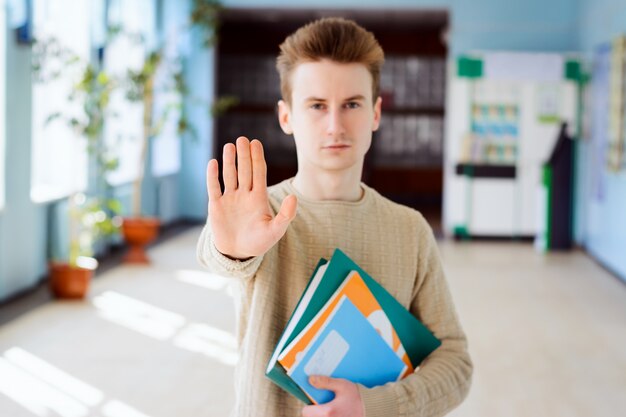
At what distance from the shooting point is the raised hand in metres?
1.48

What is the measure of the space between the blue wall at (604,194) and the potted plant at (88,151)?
5.15 m

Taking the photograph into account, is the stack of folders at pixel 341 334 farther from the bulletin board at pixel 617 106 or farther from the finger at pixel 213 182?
the bulletin board at pixel 617 106

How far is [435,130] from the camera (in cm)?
1578

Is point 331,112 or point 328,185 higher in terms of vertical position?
point 331,112

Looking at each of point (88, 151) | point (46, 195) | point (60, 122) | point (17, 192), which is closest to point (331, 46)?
point (17, 192)

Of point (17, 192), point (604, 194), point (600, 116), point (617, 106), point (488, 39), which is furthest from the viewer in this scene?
point (488, 39)

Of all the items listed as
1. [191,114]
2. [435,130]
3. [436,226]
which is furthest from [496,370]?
[435,130]

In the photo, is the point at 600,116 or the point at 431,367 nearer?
the point at 431,367

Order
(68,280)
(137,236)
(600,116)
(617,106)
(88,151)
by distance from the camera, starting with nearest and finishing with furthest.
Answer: (68,280) < (88,151) < (137,236) < (617,106) < (600,116)

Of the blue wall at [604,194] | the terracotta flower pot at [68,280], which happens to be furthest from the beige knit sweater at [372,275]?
the blue wall at [604,194]

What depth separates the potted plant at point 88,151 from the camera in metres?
7.76

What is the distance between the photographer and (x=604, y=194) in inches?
439

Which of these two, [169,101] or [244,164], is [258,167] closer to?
[244,164]

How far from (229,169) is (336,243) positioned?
0.33m
